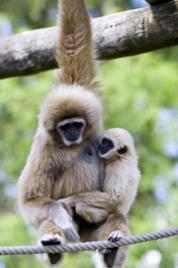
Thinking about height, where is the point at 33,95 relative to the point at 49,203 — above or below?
below

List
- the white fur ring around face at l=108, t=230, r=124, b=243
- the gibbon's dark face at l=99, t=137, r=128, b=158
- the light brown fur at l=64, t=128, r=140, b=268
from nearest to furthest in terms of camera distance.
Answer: the white fur ring around face at l=108, t=230, r=124, b=243 < the light brown fur at l=64, t=128, r=140, b=268 < the gibbon's dark face at l=99, t=137, r=128, b=158

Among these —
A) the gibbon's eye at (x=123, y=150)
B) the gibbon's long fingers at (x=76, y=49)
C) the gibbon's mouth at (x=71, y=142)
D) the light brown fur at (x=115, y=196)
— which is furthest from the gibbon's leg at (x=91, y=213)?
the gibbon's long fingers at (x=76, y=49)

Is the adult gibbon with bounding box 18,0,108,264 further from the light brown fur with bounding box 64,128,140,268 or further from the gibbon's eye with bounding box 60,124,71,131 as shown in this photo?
the light brown fur with bounding box 64,128,140,268

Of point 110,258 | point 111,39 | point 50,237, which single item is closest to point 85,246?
point 50,237

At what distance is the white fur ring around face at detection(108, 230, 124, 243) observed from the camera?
6102 mm

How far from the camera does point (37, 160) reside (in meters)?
6.70

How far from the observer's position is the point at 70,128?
685 centimetres

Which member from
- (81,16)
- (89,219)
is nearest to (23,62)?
(81,16)

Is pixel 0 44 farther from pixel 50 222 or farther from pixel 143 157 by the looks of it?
pixel 143 157

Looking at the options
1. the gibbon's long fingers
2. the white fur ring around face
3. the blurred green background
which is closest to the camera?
the white fur ring around face

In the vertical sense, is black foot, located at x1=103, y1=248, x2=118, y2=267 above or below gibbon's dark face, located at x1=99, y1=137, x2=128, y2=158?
below

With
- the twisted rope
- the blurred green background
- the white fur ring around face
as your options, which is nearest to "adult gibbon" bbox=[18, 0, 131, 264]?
the white fur ring around face

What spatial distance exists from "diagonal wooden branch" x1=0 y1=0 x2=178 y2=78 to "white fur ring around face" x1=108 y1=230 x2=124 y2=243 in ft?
6.89

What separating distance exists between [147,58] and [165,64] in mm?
421
